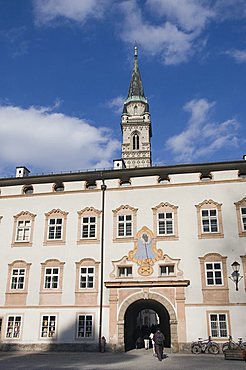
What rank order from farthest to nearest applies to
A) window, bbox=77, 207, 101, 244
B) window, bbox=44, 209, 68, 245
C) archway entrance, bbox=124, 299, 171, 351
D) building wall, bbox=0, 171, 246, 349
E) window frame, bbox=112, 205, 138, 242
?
window, bbox=44, 209, 68, 245 → window, bbox=77, 207, 101, 244 → window frame, bbox=112, 205, 138, 242 → archway entrance, bbox=124, 299, 171, 351 → building wall, bbox=0, 171, 246, 349

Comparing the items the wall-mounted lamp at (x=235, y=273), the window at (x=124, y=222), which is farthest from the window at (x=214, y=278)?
the window at (x=124, y=222)

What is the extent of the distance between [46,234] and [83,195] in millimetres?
4040

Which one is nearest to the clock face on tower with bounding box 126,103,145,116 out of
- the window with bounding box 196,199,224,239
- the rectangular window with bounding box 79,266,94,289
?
the window with bounding box 196,199,224,239

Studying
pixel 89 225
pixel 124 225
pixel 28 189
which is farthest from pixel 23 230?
pixel 124 225

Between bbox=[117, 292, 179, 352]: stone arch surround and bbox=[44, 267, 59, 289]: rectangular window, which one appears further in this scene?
bbox=[44, 267, 59, 289]: rectangular window

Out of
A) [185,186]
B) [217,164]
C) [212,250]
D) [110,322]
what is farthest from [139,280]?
[217,164]

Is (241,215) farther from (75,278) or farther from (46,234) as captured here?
(46,234)

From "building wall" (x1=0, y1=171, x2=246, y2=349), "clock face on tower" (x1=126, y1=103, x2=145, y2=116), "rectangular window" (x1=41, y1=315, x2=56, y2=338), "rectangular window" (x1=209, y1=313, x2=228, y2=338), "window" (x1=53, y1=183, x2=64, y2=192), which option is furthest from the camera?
"clock face on tower" (x1=126, y1=103, x2=145, y2=116)

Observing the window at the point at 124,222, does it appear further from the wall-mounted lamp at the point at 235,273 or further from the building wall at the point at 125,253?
the wall-mounted lamp at the point at 235,273

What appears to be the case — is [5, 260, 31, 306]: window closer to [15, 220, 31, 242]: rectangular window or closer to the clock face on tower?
[15, 220, 31, 242]: rectangular window

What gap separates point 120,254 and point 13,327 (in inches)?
355

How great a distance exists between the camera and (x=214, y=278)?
26188 mm

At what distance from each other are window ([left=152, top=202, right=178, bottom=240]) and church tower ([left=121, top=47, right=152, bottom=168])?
58505mm

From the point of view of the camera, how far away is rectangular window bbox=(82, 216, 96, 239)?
28.9 m
